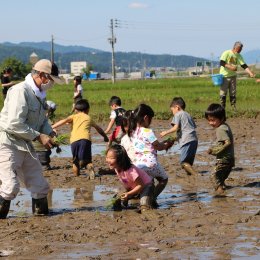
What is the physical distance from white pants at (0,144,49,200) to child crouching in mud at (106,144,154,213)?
2.74 ft

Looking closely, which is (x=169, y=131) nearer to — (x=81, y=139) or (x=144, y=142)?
(x=81, y=139)

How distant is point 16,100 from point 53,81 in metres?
0.52

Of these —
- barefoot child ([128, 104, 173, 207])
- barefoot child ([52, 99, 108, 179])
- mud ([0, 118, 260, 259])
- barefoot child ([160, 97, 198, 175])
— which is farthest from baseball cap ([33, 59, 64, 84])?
barefoot child ([160, 97, 198, 175])

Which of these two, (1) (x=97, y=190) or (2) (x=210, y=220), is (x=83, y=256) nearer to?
(2) (x=210, y=220)

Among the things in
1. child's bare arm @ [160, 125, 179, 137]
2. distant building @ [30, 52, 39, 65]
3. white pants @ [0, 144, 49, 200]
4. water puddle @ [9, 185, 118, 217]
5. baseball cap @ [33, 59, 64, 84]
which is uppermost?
distant building @ [30, 52, 39, 65]

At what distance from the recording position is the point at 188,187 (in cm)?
938

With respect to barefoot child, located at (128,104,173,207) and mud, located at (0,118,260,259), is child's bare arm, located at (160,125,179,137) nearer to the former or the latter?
mud, located at (0,118,260,259)

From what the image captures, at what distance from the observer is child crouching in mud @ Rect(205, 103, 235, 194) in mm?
8859

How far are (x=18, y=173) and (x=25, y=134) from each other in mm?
654

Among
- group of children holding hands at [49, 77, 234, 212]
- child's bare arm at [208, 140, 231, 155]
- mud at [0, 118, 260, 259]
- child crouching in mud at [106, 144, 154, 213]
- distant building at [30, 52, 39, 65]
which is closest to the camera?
mud at [0, 118, 260, 259]

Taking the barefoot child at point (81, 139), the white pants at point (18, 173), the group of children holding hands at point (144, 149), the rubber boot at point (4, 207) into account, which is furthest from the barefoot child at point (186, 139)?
the rubber boot at point (4, 207)

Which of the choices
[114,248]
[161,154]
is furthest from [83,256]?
[161,154]

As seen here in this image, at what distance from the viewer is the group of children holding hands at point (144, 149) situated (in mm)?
7770

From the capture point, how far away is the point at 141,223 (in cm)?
705
